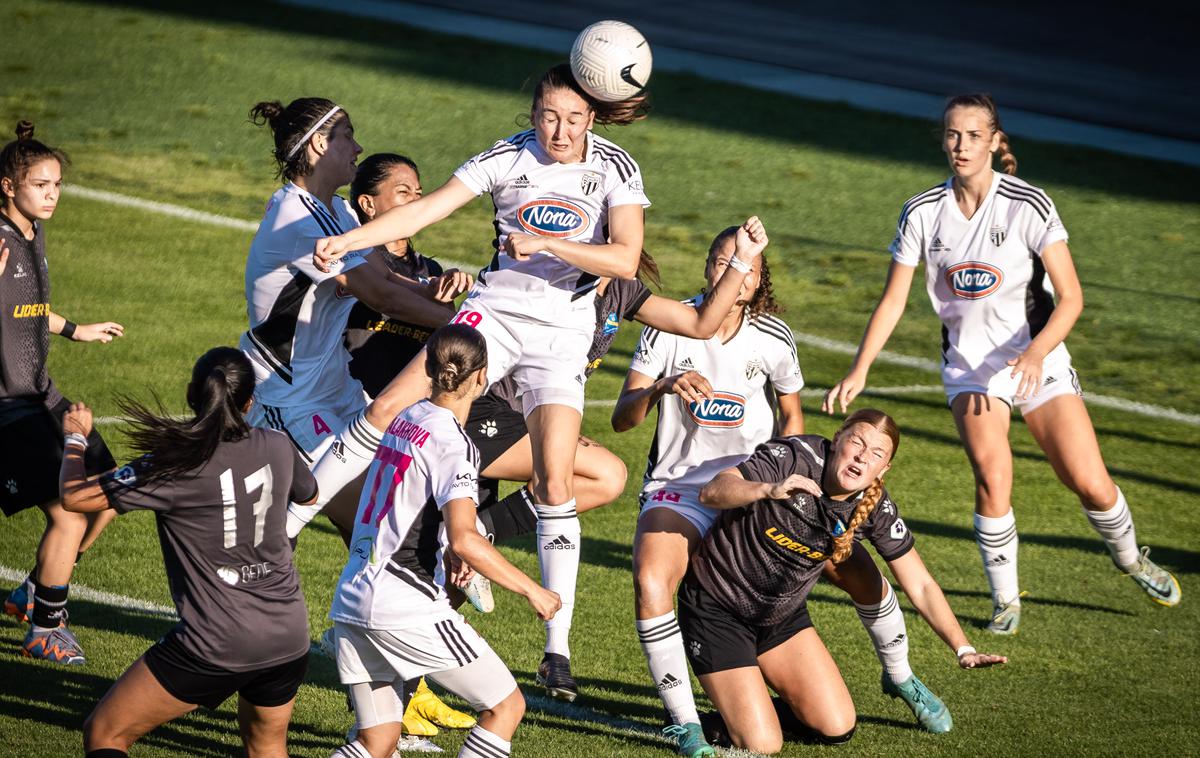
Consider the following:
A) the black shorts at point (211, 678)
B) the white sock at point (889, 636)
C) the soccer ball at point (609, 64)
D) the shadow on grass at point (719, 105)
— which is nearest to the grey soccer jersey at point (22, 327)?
the black shorts at point (211, 678)

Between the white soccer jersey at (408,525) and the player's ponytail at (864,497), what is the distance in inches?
67.0

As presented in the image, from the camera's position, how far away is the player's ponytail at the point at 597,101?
6.51 metres

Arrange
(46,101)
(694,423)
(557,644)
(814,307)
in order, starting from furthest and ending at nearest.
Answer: (46,101) → (814,307) → (694,423) → (557,644)

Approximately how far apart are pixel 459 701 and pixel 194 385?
2232 millimetres

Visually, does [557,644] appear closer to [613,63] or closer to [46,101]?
[613,63]

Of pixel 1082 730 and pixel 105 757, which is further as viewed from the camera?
pixel 1082 730

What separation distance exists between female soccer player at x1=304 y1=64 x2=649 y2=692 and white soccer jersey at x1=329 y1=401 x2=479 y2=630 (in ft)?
4.20

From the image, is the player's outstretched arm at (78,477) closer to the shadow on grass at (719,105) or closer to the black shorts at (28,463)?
the black shorts at (28,463)

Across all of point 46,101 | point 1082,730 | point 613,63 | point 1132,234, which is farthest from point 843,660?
point 46,101

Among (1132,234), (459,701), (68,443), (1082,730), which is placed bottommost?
(459,701)

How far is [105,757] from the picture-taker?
193 inches

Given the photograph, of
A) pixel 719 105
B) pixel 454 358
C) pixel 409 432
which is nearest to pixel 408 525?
pixel 409 432

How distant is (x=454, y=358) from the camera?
5129 mm

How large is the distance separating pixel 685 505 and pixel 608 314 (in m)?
0.93
